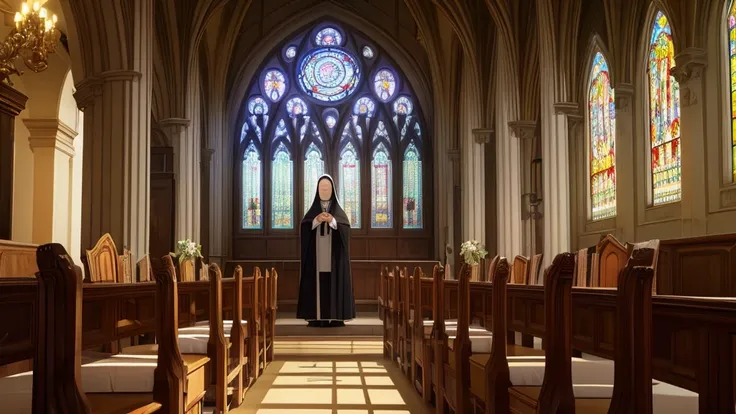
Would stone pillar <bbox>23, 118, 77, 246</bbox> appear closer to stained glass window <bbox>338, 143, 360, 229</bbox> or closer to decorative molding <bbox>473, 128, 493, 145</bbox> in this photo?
decorative molding <bbox>473, 128, 493, 145</bbox>

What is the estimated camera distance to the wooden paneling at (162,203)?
16.2 metres

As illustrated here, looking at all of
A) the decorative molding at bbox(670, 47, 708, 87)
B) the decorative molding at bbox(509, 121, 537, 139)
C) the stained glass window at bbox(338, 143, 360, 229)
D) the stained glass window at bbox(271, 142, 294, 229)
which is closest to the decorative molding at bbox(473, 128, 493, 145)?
the decorative molding at bbox(509, 121, 537, 139)

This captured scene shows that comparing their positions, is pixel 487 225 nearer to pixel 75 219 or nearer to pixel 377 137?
pixel 377 137

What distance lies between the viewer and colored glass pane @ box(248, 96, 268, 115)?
77.0 ft

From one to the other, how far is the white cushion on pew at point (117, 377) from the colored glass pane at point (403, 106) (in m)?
20.5

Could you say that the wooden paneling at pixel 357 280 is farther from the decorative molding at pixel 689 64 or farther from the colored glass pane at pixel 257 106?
the decorative molding at pixel 689 64

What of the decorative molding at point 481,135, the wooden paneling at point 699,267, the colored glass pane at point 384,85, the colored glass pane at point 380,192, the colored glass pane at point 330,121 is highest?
the colored glass pane at point 384,85

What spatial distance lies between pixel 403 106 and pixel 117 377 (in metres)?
20.7

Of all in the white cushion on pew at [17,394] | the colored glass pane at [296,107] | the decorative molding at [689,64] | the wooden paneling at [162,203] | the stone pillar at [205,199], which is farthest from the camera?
the colored glass pane at [296,107]

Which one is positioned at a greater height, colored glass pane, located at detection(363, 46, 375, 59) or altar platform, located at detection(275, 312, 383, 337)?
colored glass pane, located at detection(363, 46, 375, 59)

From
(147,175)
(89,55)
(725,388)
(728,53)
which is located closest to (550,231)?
(728,53)

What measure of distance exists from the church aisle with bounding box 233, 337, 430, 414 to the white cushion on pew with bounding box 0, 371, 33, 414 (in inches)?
108

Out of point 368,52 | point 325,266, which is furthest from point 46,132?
point 368,52

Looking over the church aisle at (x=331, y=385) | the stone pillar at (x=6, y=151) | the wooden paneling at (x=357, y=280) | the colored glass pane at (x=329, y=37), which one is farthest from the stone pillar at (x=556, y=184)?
the colored glass pane at (x=329, y=37)
